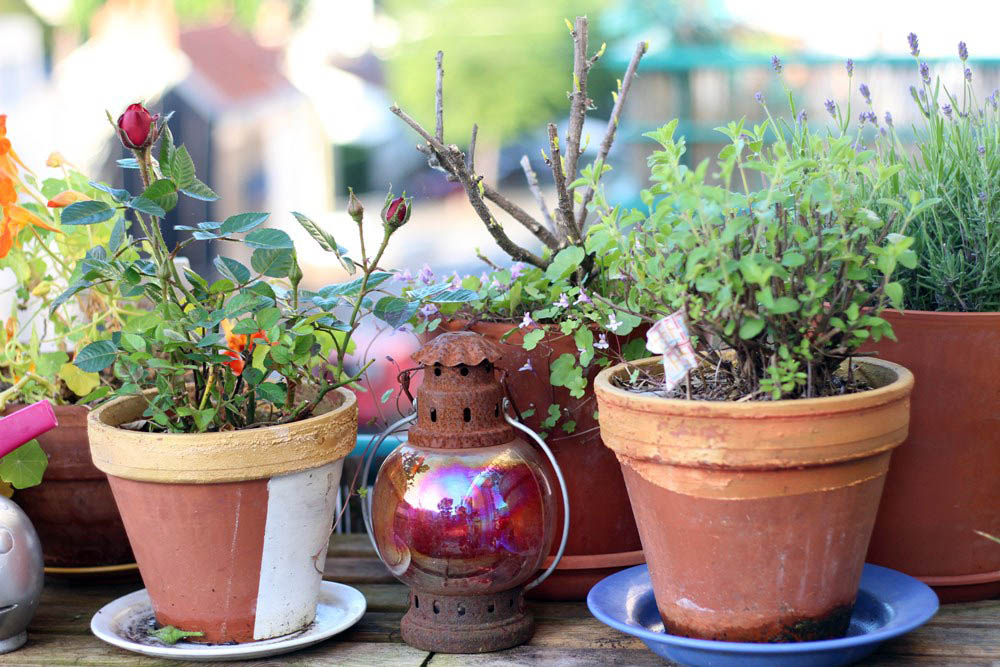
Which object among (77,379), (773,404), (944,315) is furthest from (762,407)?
(77,379)

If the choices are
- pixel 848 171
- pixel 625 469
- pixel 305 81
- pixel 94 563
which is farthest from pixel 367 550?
pixel 305 81

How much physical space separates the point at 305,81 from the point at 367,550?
Result: 8.22ft

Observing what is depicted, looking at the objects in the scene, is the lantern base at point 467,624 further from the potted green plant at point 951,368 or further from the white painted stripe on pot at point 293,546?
the potted green plant at point 951,368

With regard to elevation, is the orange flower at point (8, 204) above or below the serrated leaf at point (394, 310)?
above

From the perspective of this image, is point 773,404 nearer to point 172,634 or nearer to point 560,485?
point 560,485

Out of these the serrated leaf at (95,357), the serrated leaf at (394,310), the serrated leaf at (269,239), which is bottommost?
the serrated leaf at (95,357)

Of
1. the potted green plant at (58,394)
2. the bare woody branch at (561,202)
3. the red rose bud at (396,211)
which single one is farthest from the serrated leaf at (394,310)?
the potted green plant at (58,394)

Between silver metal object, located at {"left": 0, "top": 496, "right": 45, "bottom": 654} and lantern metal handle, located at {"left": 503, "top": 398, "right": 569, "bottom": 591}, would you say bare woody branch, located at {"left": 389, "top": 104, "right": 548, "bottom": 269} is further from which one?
silver metal object, located at {"left": 0, "top": 496, "right": 45, "bottom": 654}

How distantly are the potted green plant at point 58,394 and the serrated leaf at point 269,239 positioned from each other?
0.28m

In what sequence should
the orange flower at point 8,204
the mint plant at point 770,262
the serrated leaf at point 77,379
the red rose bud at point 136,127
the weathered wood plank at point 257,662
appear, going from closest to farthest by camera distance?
the mint plant at point 770,262, the red rose bud at point 136,127, the weathered wood plank at point 257,662, the orange flower at point 8,204, the serrated leaf at point 77,379

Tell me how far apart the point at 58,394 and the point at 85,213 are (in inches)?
17.9

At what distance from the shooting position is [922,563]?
124 cm

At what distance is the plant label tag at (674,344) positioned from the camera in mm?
1026

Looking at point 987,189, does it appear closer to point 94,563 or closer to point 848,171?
point 848,171
